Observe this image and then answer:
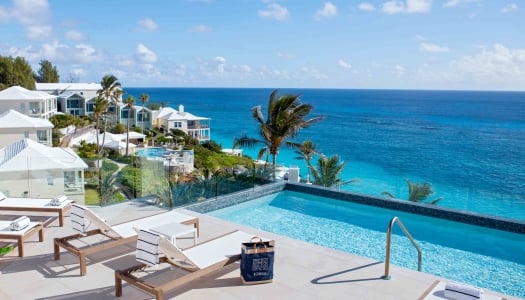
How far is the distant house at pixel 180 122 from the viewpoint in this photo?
48.6 m

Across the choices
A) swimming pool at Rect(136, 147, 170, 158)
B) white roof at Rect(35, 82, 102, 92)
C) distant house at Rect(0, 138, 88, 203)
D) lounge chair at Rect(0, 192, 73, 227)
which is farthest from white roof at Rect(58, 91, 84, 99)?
lounge chair at Rect(0, 192, 73, 227)

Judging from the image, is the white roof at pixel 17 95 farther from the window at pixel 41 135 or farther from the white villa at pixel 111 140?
the window at pixel 41 135

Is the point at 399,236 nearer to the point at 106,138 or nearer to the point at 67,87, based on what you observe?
the point at 106,138

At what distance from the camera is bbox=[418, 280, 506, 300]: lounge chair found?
4.19m

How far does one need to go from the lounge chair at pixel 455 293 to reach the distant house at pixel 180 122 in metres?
44.3

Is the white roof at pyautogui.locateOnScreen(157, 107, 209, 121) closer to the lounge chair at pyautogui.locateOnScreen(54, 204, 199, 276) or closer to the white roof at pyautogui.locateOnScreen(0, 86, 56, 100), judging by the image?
the white roof at pyautogui.locateOnScreen(0, 86, 56, 100)

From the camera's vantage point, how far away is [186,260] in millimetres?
4969


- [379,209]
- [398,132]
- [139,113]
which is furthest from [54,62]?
[379,209]

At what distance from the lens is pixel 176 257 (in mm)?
5004

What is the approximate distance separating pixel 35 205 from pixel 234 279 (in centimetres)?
445

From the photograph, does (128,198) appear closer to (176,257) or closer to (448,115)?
(176,257)

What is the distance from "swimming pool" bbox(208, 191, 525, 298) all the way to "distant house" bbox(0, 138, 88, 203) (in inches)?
122

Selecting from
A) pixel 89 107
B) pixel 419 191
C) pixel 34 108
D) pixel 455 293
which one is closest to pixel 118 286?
pixel 455 293

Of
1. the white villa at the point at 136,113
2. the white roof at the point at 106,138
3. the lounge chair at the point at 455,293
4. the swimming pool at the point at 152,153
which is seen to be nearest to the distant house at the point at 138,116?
the white villa at the point at 136,113
